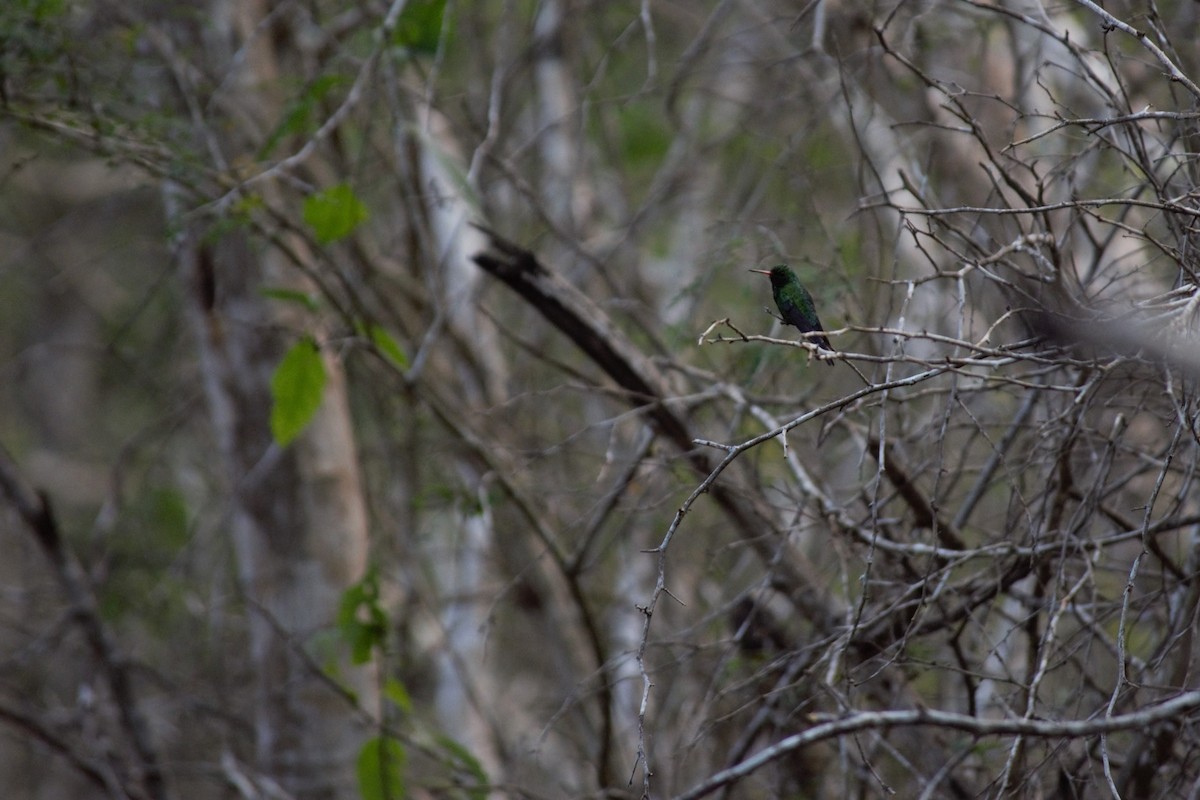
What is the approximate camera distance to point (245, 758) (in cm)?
511

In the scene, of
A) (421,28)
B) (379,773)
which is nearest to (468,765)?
(379,773)

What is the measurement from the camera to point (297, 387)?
3.36 metres

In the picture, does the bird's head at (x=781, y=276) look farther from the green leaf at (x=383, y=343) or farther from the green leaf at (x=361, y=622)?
the green leaf at (x=361, y=622)

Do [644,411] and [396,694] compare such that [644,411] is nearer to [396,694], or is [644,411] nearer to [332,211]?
[332,211]

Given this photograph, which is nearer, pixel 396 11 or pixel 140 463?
pixel 396 11

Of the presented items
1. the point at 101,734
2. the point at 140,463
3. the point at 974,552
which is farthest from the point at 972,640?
the point at 140,463

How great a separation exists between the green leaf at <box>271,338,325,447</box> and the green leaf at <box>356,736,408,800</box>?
1024 mm

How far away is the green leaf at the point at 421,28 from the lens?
4.00 meters

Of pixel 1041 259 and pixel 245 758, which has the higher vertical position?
pixel 1041 259

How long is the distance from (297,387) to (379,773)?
1250 millimetres

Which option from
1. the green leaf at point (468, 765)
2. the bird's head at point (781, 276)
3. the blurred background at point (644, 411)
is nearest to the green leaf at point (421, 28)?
the blurred background at point (644, 411)

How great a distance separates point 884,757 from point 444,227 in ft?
10.9

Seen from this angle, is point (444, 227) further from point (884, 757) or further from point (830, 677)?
point (830, 677)

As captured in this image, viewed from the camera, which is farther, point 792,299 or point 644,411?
point 644,411
